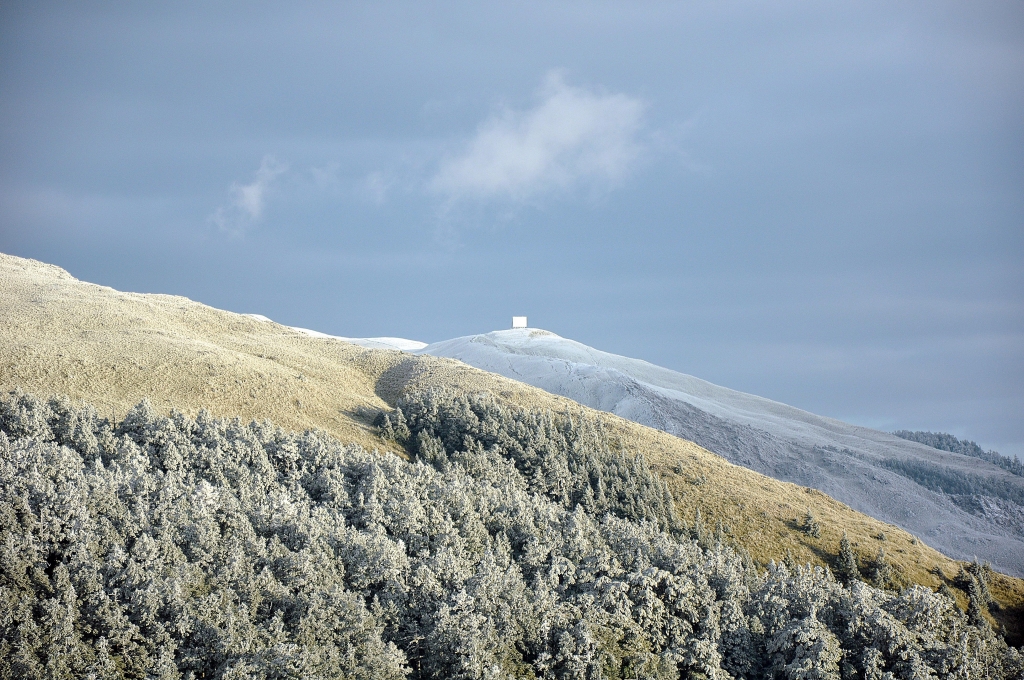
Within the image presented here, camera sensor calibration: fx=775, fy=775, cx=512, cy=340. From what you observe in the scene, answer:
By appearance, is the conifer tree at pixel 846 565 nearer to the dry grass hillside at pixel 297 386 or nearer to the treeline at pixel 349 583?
the dry grass hillside at pixel 297 386

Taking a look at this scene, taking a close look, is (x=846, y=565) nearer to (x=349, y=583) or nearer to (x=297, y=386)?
(x=349, y=583)

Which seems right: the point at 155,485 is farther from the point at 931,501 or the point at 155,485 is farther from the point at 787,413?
the point at 787,413

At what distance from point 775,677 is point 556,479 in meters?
25.7

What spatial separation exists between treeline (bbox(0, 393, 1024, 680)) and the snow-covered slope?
269ft

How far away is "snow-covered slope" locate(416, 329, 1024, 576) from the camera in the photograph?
4857 inches

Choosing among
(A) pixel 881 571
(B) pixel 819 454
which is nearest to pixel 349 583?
(A) pixel 881 571

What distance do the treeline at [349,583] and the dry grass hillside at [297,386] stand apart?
31.7 ft

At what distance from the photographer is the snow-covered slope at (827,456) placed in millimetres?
123375

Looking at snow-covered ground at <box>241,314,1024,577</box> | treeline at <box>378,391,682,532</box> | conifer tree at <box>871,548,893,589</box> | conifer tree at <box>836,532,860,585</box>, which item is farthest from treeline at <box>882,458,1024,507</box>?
treeline at <box>378,391,682,532</box>

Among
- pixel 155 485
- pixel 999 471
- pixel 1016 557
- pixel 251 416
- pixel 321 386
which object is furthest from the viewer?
pixel 999 471

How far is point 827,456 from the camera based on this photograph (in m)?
142

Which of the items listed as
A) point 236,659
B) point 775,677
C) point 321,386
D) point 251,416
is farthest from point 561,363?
point 236,659

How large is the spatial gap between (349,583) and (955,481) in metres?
144

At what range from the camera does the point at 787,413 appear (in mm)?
196000
